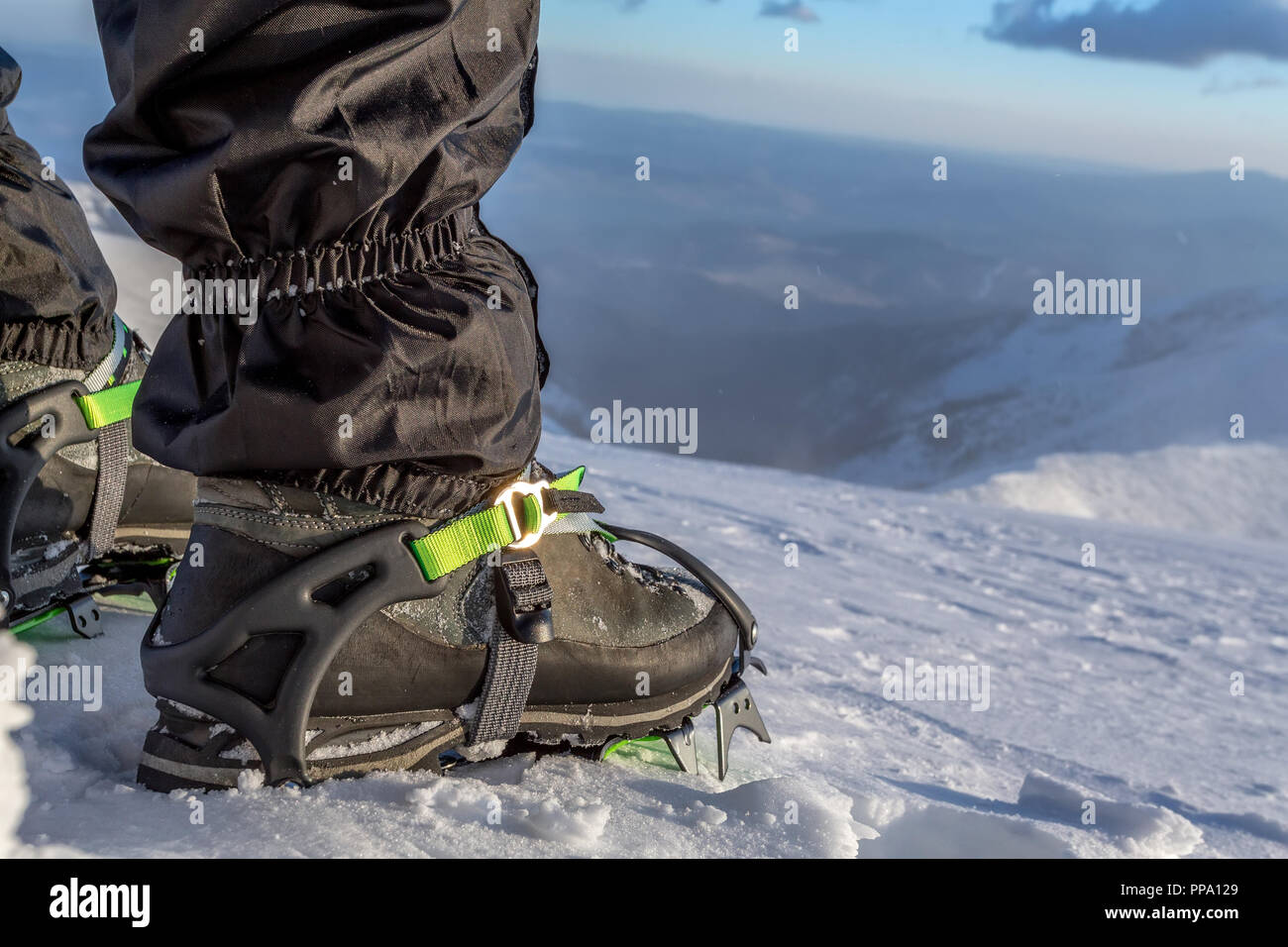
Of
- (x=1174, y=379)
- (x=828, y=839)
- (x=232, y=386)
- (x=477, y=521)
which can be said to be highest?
(x=232, y=386)

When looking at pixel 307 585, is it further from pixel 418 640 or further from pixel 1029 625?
pixel 1029 625

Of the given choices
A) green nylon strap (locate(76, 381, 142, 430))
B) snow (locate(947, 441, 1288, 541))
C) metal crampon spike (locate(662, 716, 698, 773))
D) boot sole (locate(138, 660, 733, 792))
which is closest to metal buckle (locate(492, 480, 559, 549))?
boot sole (locate(138, 660, 733, 792))

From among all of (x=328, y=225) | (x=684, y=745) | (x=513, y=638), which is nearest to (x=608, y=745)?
(x=684, y=745)

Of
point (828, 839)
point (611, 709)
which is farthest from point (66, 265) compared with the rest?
point (828, 839)

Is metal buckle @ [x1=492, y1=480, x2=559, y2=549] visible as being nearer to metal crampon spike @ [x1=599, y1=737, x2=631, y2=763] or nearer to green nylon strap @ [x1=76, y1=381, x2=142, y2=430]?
metal crampon spike @ [x1=599, y1=737, x2=631, y2=763]

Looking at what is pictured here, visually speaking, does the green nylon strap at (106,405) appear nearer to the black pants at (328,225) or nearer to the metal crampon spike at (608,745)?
the black pants at (328,225)

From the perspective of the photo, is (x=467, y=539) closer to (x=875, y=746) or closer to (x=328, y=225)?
(x=328, y=225)
